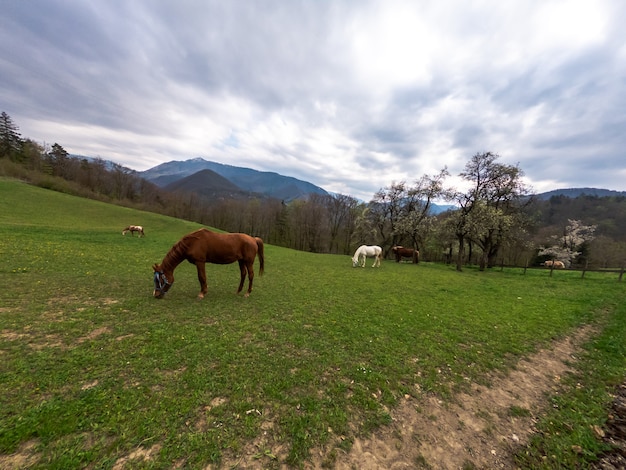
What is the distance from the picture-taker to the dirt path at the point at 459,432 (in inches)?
115

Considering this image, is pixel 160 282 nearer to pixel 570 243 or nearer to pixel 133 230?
pixel 133 230

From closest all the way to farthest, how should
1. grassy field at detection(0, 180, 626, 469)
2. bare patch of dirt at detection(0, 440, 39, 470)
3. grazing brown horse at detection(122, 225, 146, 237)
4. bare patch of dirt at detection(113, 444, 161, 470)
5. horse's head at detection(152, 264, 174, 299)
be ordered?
bare patch of dirt at detection(0, 440, 39, 470) → bare patch of dirt at detection(113, 444, 161, 470) → grassy field at detection(0, 180, 626, 469) → horse's head at detection(152, 264, 174, 299) → grazing brown horse at detection(122, 225, 146, 237)

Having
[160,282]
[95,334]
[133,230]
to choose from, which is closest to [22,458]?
[95,334]

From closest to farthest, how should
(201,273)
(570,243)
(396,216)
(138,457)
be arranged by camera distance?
(138,457) < (201,273) < (396,216) < (570,243)

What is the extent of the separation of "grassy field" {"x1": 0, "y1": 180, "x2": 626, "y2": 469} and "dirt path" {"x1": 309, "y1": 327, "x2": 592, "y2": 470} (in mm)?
211

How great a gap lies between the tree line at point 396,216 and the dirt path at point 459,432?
2154 cm

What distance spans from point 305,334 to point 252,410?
276cm

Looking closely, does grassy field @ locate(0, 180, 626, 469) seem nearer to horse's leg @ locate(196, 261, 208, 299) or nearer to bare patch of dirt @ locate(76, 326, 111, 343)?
bare patch of dirt @ locate(76, 326, 111, 343)

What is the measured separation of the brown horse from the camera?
758cm

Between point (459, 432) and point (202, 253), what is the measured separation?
25.4 ft

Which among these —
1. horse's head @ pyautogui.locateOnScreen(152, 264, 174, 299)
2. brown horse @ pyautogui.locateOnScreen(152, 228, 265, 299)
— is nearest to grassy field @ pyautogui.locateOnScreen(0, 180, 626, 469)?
horse's head @ pyautogui.locateOnScreen(152, 264, 174, 299)

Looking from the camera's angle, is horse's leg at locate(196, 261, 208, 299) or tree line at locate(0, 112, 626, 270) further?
tree line at locate(0, 112, 626, 270)

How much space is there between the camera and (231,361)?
4504 millimetres

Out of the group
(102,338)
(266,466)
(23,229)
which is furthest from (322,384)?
(23,229)
